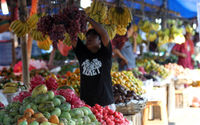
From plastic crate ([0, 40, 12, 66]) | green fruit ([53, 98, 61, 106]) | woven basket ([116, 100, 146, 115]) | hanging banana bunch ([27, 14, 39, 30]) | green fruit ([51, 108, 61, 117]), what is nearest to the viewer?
green fruit ([51, 108, 61, 117])

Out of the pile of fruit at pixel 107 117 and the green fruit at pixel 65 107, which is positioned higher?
the green fruit at pixel 65 107

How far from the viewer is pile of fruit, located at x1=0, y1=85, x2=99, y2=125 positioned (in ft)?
6.06

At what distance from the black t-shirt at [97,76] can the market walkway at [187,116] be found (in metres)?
3.34

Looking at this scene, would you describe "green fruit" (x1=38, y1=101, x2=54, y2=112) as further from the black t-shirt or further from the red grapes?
the black t-shirt

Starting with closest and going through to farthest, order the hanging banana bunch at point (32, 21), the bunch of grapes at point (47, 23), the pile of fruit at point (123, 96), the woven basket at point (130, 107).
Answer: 1. the bunch of grapes at point (47, 23)
2. the woven basket at point (130, 107)
3. the pile of fruit at point (123, 96)
4. the hanging banana bunch at point (32, 21)

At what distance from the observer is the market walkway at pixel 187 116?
18.9ft

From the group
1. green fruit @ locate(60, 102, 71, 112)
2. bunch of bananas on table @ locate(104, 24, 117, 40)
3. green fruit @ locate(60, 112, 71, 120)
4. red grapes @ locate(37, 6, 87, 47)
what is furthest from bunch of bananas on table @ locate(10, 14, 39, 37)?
green fruit @ locate(60, 112, 71, 120)

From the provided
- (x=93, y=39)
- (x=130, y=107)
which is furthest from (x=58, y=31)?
(x=130, y=107)

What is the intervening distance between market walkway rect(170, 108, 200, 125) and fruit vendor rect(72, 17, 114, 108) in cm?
335

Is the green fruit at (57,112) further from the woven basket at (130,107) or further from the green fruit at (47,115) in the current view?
the woven basket at (130,107)

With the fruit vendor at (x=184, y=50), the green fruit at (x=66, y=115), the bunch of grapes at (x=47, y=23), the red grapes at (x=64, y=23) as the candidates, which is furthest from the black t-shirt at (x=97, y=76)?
the fruit vendor at (x=184, y=50)

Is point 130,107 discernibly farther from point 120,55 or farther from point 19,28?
point 120,55

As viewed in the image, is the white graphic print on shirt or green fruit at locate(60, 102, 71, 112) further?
the white graphic print on shirt

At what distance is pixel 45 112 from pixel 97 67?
3.57 feet
